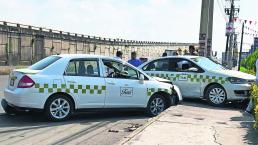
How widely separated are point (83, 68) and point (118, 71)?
0.99 meters

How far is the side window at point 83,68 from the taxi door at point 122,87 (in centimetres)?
25

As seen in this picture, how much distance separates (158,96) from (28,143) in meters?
4.44

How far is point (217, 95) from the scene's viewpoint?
1301 centimetres

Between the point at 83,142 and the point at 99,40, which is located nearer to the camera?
the point at 83,142

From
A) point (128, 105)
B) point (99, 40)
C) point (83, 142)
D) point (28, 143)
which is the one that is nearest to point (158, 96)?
point (128, 105)

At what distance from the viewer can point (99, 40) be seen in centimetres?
5966

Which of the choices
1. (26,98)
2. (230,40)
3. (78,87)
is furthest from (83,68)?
(230,40)

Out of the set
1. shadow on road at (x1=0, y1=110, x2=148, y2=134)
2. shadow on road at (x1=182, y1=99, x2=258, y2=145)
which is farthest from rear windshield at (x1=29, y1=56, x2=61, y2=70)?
shadow on road at (x1=182, y1=99, x2=258, y2=145)

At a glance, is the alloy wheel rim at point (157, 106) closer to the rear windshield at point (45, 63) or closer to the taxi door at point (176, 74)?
the taxi door at point (176, 74)

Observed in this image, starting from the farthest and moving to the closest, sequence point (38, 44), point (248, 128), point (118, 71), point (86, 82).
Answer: point (38, 44) → point (118, 71) → point (86, 82) → point (248, 128)

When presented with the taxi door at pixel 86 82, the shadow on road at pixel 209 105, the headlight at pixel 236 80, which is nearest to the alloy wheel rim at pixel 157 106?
the taxi door at pixel 86 82

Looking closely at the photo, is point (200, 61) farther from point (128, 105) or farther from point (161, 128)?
point (161, 128)

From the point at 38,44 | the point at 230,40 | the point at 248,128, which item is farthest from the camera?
the point at 38,44

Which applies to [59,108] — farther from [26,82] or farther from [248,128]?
[248,128]
